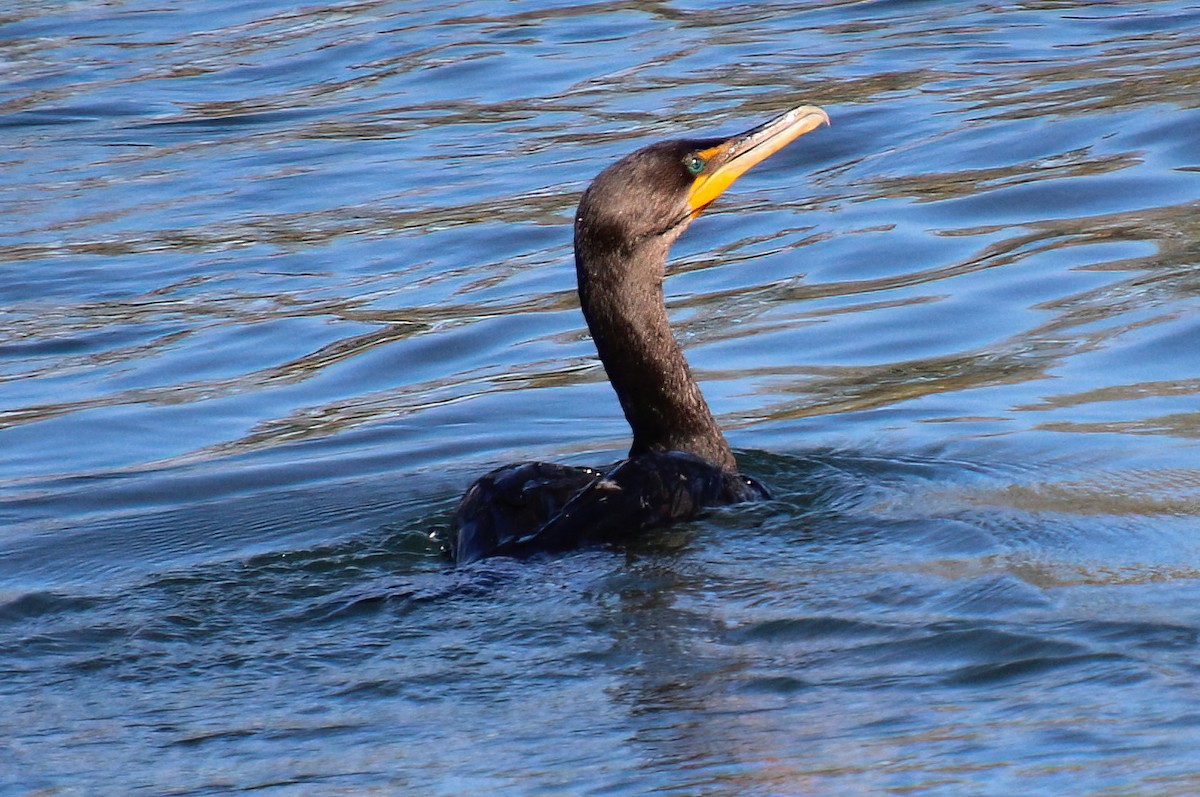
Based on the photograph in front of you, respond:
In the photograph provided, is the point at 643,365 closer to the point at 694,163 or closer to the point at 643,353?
the point at 643,353

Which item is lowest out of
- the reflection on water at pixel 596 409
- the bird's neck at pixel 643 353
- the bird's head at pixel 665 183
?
the reflection on water at pixel 596 409

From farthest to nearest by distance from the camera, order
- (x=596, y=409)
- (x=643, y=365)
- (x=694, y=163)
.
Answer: (x=596, y=409) < (x=694, y=163) < (x=643, y=365)

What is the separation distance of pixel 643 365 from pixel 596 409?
5.57 ft

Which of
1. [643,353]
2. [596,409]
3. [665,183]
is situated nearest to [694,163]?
[665,183]

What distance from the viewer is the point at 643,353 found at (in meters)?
6.32

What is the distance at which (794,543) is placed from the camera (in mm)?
5586

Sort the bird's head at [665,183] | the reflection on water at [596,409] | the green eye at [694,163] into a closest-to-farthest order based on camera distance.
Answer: the reflection on water at [596,409], the bird's head at [665,183], the green eye at [694,163]

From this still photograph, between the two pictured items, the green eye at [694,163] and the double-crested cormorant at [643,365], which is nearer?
the double-crested cormorant at [643,365]

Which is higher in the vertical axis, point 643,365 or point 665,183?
point 665,183

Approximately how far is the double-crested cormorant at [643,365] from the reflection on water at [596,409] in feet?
0.55

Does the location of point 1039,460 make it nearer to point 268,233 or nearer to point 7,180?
point 268,233

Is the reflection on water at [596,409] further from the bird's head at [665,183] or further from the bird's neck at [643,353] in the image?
the bird's head at [665,183]

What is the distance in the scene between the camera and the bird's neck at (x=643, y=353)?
6281mm

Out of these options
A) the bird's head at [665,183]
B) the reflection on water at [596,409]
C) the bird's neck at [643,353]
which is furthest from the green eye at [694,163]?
the reflection on water at [596,409]
